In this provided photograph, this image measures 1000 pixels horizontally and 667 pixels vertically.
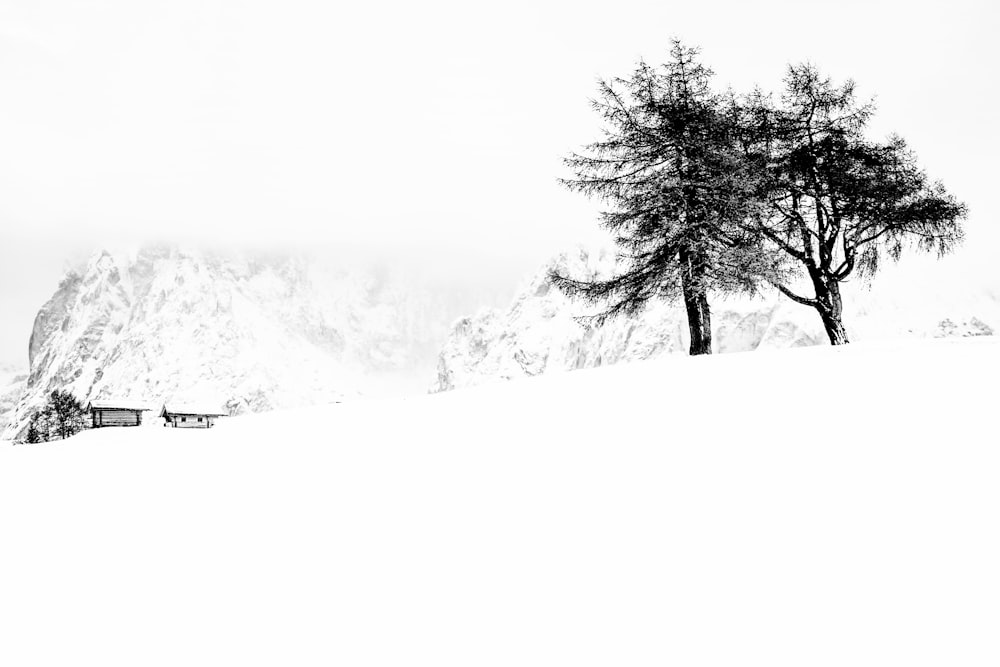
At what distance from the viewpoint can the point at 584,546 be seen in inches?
205

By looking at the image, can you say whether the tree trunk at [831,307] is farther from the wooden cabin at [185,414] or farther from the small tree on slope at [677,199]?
the wooden cabin at [185,414]

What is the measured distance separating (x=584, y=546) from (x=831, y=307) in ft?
63.5

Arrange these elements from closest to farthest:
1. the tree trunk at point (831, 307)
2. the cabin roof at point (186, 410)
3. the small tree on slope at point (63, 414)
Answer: the tree trunk at point (831, 307)
the cabin roof at point (186, 410)
the small tree on slope at point (63, 414)

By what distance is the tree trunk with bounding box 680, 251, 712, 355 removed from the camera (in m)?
18.2

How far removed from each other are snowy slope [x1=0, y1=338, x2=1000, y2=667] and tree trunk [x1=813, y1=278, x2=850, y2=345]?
10.7m

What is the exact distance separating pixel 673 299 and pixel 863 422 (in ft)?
40.7

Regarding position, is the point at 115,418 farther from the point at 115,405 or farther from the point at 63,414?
the point at 63,414

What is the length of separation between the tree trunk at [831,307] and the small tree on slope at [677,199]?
2.94m

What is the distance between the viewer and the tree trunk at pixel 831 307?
2002 centimetres

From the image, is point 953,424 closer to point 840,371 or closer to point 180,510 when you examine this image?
point 840,371

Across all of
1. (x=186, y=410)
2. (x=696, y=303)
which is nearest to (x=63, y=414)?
(x=186, y=410)

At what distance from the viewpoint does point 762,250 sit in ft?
61.2

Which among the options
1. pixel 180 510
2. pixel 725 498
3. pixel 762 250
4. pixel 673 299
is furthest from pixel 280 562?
pixel 762 250

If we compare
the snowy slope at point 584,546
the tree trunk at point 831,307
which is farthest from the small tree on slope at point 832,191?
the snowy slope at point 584,546
